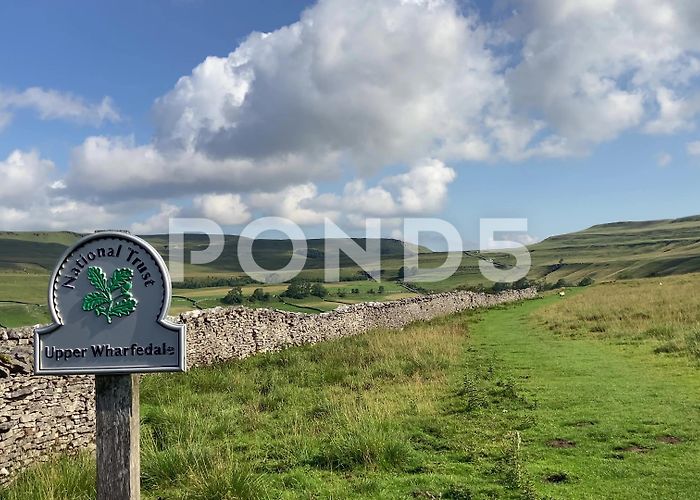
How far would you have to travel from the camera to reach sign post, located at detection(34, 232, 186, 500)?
4762mm

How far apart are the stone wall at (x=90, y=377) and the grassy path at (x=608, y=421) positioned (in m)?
7.46

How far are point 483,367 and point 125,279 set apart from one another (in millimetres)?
12441

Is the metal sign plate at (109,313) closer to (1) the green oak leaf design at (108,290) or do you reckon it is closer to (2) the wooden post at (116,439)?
(1) the green oak leaf design at (108,290)

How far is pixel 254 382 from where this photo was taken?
46.7ft

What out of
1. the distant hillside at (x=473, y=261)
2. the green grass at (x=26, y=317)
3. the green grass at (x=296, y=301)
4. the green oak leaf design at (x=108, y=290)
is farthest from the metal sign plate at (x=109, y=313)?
the distant hillside at (x=473, y=261)

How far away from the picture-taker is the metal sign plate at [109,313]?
4.76 metres

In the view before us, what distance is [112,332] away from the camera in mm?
4785

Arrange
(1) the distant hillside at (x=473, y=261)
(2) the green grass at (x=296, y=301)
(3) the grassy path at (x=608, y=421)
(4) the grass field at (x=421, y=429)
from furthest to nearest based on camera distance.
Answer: (1) the distant hillside at (x=473, y=261), (2) the green grass at (x=296, y=301), (3) the grassy path at (x=608, y=421), (4) the grass field at (x=421, y=429)

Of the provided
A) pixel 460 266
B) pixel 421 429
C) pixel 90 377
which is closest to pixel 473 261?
pixel 460 266

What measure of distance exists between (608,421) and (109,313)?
853 centimetres

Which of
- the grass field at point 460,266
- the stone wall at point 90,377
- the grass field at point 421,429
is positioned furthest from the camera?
the grass field at point 460,266

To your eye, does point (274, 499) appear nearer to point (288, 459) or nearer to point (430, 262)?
point (288, 459)

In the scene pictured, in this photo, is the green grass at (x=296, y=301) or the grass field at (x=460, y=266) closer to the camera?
the green grass at (x=296, y=301)

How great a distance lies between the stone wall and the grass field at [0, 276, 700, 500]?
97 centimetres
